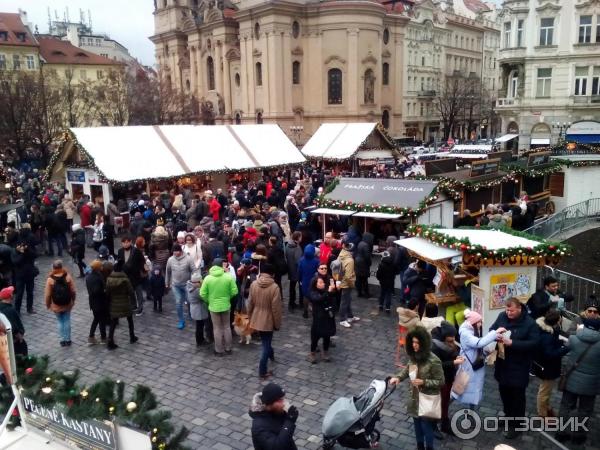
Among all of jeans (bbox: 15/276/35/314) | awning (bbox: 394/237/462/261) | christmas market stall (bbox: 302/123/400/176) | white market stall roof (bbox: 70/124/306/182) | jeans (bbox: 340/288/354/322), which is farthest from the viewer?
christmas market stall (bbox: 302/123/400/176)

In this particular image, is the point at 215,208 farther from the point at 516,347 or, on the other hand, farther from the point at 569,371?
the point at 569,371

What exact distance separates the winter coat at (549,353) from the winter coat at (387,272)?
4.16 metres

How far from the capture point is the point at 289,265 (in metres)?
11.2

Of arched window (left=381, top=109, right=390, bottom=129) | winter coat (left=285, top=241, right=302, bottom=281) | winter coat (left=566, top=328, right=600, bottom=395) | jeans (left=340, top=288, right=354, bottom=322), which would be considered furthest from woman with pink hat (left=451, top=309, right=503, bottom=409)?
arched window (left=381, top=109, right=390, bottom=129)

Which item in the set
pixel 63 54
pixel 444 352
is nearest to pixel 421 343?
pixel 444 352

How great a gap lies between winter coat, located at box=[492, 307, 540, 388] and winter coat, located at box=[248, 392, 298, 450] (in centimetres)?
292

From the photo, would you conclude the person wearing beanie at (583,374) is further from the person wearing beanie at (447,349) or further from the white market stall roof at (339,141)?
the white market stall roof at (339,141)

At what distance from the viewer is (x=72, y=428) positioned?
5.29 metres

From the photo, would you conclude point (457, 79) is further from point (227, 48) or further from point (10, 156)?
point (10, 156)

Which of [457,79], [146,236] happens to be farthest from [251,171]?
[457,79]

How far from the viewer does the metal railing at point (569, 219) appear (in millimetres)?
16359

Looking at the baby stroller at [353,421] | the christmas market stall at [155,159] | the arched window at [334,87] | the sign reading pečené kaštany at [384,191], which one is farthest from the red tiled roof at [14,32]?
the baby stroller at [353,421]

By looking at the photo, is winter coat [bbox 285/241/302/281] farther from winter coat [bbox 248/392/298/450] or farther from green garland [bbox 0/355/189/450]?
winter coat [bbox 248/392/298/450]

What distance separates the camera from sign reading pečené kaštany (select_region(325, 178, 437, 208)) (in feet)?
47.0
